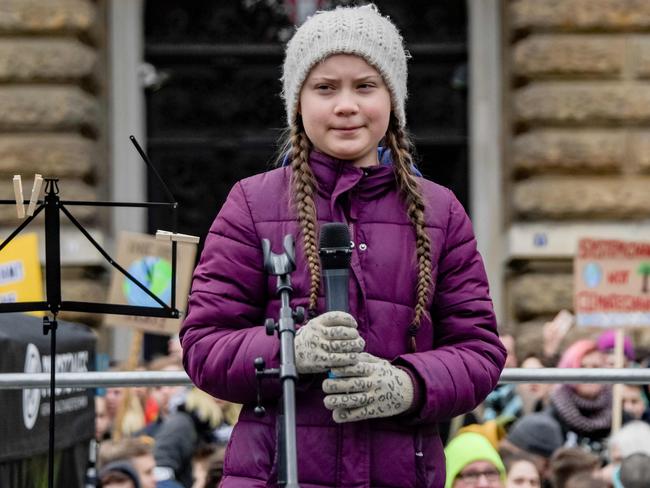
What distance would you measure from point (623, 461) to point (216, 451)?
1.54m

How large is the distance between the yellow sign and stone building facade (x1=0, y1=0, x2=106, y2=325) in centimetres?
326

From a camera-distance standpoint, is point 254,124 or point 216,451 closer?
point 216,451

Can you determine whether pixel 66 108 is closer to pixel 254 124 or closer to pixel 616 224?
pixel 254 124

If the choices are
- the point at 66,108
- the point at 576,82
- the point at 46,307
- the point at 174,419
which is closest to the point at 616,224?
the point at 576,82

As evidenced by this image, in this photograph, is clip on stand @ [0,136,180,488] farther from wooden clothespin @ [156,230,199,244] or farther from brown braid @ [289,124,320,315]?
brown braid @ [289,124,320,315]

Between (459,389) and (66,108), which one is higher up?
(66,108)

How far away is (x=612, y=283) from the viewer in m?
7.97

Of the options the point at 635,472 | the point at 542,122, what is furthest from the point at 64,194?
the point at 635,472

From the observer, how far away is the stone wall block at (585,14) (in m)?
10.4

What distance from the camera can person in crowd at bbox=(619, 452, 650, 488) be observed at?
19.9 feet

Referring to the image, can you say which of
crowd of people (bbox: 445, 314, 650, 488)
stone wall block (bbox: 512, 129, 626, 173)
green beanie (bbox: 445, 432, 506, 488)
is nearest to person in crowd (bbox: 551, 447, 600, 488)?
crowd of people (bbox: 445, 314, 650, 488)

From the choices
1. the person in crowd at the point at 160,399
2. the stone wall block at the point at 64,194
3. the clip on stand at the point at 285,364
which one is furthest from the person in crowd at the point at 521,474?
the stone wall block at the point at 64,194

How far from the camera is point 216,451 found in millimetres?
6547

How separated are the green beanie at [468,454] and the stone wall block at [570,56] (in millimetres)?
4965
